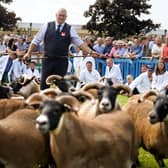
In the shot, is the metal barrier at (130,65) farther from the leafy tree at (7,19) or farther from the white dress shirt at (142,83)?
the leafy tree at (7,19)

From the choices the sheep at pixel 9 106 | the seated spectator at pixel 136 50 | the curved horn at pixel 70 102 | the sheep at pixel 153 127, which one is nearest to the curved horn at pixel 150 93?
the sheep at pixel 153 127

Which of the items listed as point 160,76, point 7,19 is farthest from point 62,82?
point 7,19

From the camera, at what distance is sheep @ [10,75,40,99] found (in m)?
11.4

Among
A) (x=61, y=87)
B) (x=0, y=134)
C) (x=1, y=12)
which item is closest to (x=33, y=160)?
(x=0, y=134)

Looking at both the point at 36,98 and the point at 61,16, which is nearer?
the point at 36,98

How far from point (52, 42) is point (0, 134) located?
4.27m

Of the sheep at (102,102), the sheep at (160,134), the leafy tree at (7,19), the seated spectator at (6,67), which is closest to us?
the sheep at (160,134)

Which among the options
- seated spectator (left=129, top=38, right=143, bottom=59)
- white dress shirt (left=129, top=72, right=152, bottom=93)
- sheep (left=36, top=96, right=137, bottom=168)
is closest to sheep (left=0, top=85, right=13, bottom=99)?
sheep (left=36, top=96, right=137, bottom=168)

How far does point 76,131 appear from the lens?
A: 6.50m

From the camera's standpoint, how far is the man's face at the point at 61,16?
1041 cm

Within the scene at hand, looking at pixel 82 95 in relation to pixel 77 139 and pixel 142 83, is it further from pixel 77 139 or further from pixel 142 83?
pixel 142 83

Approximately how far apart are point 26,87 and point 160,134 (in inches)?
172

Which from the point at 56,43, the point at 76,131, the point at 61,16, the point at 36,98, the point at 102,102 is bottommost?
the point at 76,131

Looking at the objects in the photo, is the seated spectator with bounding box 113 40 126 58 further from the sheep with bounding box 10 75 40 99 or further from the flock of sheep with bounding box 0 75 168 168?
the flock of sheep with bounding box 0 75 168 168
